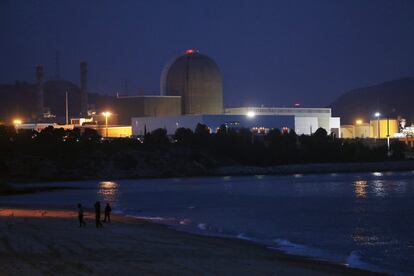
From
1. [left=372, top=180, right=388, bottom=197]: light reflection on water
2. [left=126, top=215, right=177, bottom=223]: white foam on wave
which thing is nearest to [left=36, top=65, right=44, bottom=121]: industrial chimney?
[left=372, top=180, right=388, bottom=197]: light reflection on water

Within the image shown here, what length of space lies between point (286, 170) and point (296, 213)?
59.5 metres

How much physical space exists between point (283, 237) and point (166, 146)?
69368 millimetres

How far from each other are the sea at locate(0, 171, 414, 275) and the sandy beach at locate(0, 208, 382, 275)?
2054 mm

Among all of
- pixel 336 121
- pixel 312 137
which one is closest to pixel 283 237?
pixel 312 137

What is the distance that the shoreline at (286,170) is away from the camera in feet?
307

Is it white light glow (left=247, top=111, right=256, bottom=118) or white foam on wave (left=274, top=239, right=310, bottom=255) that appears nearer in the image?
white foam on wave (left=274, top=239, right=310, bottom=255)

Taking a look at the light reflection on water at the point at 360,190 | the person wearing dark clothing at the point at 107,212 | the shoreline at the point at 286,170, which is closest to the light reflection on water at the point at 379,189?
the light reflection on water at the point at 360,190

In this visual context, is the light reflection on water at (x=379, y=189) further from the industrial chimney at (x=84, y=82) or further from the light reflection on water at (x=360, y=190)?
the industrial chimney at (x=84, y=82)

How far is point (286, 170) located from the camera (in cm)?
10388

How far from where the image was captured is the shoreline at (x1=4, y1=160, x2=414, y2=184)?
93.7 m

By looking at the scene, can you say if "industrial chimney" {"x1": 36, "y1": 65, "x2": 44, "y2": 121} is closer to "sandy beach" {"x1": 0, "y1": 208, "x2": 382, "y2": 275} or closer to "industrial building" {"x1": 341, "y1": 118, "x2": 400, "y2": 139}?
"industrial building" {"x1": 341, "y1": 118, "x2": 400, "y2": 139}

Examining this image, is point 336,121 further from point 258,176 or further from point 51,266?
Result: point 51,266

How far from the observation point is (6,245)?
24.4m

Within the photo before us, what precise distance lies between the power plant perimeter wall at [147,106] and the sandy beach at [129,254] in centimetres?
8638
